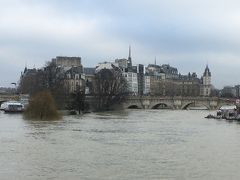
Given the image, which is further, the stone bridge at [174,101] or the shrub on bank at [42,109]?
the stone bridge at [174,101]

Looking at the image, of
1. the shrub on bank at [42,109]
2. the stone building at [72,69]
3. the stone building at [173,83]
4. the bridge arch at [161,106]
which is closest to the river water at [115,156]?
the shrub on bank at [42,109]

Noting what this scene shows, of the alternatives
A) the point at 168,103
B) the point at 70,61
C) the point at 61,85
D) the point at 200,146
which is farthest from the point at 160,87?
the point at 200,146

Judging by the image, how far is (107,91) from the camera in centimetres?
9238

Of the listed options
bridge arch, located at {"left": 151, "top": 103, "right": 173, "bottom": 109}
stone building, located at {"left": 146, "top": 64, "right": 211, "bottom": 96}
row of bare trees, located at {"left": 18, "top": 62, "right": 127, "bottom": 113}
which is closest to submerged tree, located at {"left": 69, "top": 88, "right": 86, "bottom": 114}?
row of bare trees, located at {"left": 18, "top": 62, "right": 127, "bottom": 113}

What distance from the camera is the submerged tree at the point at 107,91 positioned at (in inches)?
3564

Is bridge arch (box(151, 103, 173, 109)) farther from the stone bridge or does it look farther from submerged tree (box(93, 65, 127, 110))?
submerged tree (box(93, 65, 127, 110))

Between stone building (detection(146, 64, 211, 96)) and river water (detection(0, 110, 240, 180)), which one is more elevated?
stone building (detection(146, 64, 211, 96))

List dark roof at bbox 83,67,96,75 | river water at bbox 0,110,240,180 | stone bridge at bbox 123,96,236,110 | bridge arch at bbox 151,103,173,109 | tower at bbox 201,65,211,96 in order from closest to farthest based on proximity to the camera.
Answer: river water at bbox 0,110,240,180, stone bridge at bbox 123,96,236,110, bridge arch at bbox 151,103,173,109, dark roof at bbox 83,67,96,75, tower at bbox 201,65,211,96

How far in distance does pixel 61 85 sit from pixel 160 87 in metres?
97.6

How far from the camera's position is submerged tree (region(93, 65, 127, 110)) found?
90531 mm

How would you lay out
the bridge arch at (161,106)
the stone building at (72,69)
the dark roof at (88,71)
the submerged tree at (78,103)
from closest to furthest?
the submerged tree at (78,103)
the bridge arch at (161,106)
the stone building at (72,69)
the dark roof at (88,71)

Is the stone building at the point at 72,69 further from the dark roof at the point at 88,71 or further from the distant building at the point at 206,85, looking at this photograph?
the distant building at the point at 206,85

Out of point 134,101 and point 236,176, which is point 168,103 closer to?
point 134,101

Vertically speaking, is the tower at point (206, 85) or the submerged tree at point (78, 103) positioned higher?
the tower at point (206, 85)
